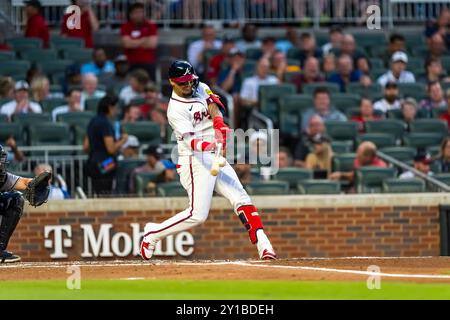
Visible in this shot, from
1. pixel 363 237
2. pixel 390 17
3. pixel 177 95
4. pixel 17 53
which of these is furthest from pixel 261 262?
pixel 390 17

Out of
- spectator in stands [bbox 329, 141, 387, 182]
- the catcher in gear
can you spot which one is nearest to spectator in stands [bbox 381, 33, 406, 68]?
spectator in stands [bbox 329, 141, 387, 182]

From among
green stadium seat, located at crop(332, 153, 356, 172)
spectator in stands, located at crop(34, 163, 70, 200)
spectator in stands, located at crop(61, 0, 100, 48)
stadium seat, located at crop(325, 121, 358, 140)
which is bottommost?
spectator in stands, located at crop(34, 163, 70, 200)

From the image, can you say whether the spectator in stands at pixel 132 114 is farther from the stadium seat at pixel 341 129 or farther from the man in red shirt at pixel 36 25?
the man in red shirt at pixel 36 25

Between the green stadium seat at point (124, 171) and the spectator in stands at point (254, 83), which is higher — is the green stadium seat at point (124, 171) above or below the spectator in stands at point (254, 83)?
below

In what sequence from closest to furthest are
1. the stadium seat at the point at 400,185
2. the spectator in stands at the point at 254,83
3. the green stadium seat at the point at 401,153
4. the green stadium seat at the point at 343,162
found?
1. the stadium seat at the point at 400,185
2. the green stadium seat at the point at 343,162
3. the green stadium seat at the point at 401,153
4. the spectator in stands at the point at 254,83

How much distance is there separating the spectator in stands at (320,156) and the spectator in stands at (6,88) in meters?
4.05

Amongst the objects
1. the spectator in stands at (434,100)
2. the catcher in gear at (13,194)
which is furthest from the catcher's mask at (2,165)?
the spectator in stands at (434,100)

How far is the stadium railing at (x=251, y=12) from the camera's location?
23.7 m

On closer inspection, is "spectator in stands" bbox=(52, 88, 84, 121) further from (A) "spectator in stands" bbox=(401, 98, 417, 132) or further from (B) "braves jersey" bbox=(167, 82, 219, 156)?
(B) "braves jersey" bbox=(167, 82, 219, 156)

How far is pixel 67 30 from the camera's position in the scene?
22.5 metres

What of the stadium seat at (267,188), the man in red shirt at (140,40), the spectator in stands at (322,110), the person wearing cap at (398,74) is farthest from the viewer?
the man in red shirt at (140,40)

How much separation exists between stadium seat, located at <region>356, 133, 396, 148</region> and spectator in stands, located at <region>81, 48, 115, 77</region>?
3.95m

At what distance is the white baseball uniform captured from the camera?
13.5 meters

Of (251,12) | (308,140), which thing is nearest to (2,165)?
(308,140)
